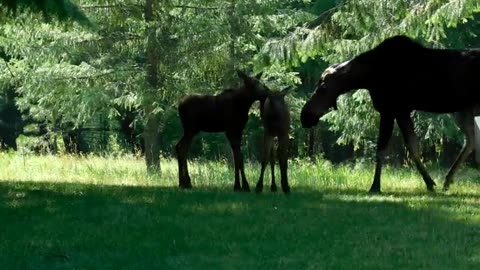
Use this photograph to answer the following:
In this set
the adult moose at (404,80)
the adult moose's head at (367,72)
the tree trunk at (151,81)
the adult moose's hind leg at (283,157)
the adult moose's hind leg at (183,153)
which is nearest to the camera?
the adult moose's hind leg at (283,157)

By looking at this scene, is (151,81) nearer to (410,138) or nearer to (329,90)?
(329,90)

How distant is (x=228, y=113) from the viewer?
12.3 m

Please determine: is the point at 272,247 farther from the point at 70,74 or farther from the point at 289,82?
the point at 289,82

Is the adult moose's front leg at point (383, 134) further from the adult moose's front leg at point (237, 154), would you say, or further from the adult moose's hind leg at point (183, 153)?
the adult moose's hind leg at point (183, 153)

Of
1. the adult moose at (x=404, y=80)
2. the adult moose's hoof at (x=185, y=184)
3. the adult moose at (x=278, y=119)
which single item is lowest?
the adult moose's hoof at (x=185, y=184)

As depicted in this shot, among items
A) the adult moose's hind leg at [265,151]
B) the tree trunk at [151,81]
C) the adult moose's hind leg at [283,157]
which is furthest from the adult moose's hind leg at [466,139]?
the tree trunk at [151,81]

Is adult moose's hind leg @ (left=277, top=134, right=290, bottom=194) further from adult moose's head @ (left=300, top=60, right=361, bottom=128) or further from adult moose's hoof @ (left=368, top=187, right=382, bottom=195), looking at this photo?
adult moose's hoof @ (left=368, top=187, right=382, bottom=195)

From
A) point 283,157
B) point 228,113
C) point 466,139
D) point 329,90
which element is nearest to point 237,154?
point 228,113

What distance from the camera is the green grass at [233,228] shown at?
725 cm

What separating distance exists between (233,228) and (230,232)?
7.8 inches

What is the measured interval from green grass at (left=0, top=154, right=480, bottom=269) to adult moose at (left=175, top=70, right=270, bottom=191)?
0.65 meters

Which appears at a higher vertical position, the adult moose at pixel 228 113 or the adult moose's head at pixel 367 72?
the adult moose's head at pixel 367 72

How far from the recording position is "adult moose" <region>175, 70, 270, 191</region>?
39.5ft

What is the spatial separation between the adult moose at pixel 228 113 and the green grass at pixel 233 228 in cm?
65
